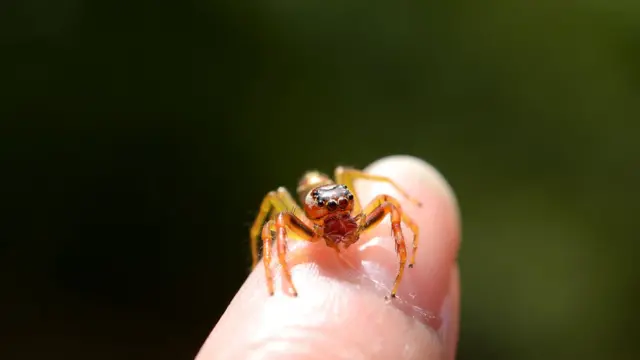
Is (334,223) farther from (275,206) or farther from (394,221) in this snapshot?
(275,206)

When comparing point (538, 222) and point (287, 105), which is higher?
point (287, 105)

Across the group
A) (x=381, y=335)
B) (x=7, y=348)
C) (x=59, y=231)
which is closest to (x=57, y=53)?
(x=59, y=231)

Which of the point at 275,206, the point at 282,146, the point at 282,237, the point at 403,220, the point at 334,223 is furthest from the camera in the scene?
the point at 282,146

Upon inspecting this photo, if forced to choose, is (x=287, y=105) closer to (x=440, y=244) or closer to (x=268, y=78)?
(x=268, y=78)

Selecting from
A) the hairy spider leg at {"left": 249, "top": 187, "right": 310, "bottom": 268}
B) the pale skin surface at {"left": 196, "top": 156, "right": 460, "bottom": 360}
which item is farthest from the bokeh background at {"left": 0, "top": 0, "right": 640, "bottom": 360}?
the pale skin surface at {"left": 196, "top": 156, "right": 460, "bottom": 360}

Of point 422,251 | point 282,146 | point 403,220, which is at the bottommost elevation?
point 282,146

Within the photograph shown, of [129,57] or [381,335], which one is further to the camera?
[129,57]

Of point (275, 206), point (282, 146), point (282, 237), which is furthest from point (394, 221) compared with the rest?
point (282, 146)

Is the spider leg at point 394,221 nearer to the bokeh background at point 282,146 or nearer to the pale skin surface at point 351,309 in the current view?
the pale skin surface at point 351,309
